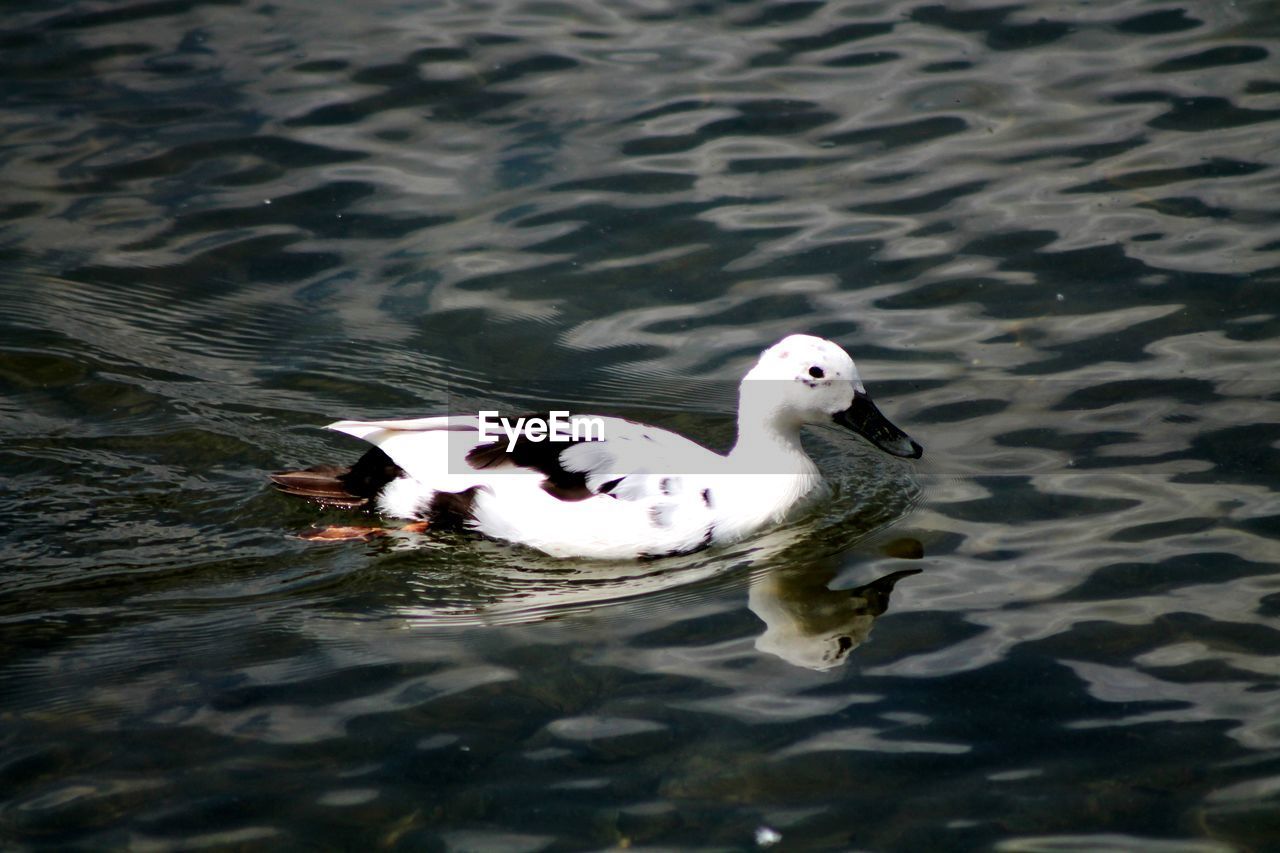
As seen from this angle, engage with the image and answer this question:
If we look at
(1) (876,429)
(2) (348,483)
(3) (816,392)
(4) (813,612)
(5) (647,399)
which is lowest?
(4) (813,612)

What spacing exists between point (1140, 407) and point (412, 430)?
11.3ft

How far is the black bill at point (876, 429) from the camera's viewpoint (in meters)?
6.37

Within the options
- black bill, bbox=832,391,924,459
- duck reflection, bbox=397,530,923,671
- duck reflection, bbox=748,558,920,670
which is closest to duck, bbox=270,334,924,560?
black bill, bbox=832,391,924,459

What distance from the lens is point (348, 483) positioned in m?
6.55

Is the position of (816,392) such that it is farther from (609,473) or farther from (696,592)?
(696,592)

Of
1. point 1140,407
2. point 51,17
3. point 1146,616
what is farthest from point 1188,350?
point 51,17

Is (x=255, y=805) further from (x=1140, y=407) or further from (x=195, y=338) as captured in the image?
(x=1140, y=407)

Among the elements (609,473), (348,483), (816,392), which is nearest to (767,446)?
(816,392)

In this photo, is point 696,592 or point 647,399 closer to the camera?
point 696,592

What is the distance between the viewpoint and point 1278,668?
5.08 m

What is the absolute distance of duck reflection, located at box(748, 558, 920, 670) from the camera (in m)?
5.44

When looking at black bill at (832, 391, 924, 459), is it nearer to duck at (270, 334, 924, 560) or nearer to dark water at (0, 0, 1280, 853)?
duck at (270, 334, 924, 560)

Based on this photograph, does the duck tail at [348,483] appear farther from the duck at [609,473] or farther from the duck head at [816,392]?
the duck head at [816,392]

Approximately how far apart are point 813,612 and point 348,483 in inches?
87.3
